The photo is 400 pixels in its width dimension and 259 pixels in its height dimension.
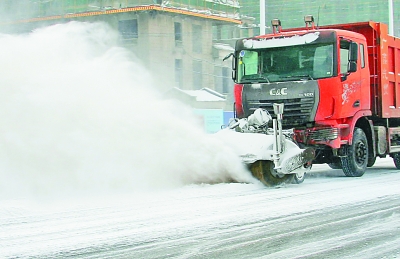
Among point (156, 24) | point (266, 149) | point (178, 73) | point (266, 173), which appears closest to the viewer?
point (266, 149)

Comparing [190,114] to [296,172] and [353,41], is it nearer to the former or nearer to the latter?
[296,172]

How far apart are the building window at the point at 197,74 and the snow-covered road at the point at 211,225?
3405 centimetres

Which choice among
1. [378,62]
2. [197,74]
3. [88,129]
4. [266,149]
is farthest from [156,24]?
[88,129]

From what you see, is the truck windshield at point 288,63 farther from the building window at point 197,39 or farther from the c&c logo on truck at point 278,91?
the building window at point 197,39

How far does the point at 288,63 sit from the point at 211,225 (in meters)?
5.72

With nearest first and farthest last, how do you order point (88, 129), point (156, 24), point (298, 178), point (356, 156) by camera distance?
point (88, 129) < point (298, 178) < point (356, 156) < point (156, 24)

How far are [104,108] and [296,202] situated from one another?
3416mm

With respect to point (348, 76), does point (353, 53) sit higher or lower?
higher

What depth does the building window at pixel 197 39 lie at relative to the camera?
45031 mm

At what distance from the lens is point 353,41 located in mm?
12914

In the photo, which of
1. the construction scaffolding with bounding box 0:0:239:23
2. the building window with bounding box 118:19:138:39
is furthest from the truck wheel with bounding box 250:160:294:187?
the building window with bounding box 118:19:138:39

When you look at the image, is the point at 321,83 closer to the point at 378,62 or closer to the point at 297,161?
the point at 297,161

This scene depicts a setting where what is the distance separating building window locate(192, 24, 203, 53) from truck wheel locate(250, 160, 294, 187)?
111 feet

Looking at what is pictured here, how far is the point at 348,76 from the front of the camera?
12.7m
